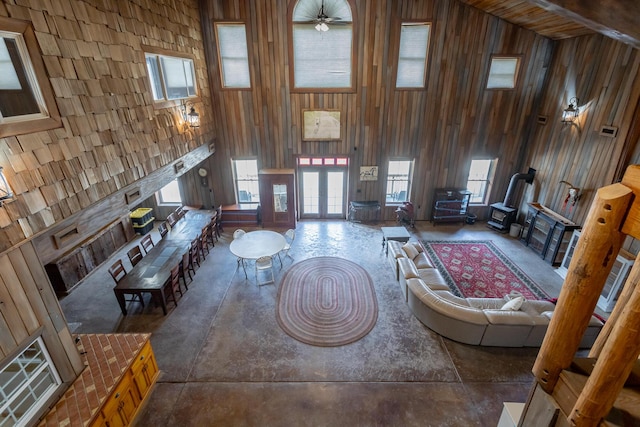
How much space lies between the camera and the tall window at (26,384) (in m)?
2.97

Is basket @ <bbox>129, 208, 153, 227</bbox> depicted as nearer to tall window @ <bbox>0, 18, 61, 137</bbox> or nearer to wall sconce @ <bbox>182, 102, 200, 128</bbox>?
wall sconce @ <bbox>182, 102, 200, 128</bbox>

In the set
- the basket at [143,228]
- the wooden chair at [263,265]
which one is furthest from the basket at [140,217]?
the wooden chair at [263,265]

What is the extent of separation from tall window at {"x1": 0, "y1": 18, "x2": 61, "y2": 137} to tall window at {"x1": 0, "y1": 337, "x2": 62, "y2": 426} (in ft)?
7.53

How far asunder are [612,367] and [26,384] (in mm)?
4962

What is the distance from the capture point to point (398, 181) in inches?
383

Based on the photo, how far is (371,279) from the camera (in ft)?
23.0

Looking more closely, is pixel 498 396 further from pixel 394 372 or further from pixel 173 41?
pixel 173 41

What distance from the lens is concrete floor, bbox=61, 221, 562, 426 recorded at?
420 centimetres

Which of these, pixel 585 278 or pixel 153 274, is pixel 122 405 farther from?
pixel 585 278

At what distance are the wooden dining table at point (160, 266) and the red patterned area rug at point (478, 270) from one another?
6.02 m

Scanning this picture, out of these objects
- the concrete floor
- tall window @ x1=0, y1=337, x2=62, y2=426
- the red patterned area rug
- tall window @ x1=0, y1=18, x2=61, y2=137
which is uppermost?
tall window @ x1=0, y1=18, x2=61, y2=137

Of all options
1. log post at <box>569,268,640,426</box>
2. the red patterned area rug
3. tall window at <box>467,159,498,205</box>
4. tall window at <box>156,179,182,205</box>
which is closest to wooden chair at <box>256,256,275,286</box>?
the red patterned area rug

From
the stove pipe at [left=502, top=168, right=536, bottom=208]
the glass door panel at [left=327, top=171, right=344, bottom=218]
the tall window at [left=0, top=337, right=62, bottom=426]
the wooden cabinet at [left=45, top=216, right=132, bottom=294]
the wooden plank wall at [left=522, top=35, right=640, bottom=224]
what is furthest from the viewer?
the glass door panel at [left=327, top=171, right=344, bottom=218]

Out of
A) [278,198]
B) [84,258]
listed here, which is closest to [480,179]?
[278,198]
